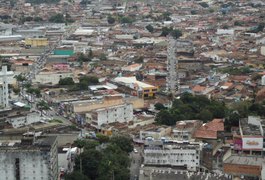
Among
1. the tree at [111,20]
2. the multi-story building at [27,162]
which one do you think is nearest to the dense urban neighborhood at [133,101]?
the multi-story building at [27,162]

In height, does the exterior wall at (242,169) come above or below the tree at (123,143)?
below

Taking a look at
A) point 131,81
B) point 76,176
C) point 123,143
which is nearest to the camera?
point 76,176

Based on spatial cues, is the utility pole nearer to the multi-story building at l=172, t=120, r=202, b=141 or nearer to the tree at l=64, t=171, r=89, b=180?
the multi-story building at l=172, t=120, r=202, b=141

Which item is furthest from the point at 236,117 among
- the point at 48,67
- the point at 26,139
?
the point at 48,67

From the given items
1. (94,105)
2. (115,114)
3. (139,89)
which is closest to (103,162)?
(115,114)

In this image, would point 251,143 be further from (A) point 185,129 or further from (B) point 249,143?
(A) point 185,129

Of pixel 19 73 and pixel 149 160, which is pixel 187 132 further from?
pixel 19 73

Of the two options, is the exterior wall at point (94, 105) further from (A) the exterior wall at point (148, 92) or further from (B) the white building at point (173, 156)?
(B) the white building at point (173, 156)
